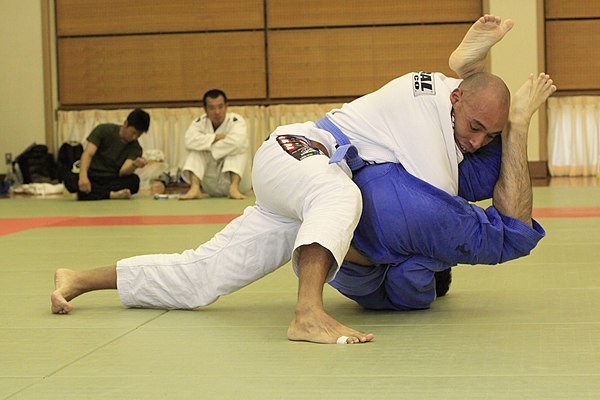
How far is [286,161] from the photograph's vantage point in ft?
9.64

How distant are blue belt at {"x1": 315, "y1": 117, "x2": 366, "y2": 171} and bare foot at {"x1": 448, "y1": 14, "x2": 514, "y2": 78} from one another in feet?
1.33

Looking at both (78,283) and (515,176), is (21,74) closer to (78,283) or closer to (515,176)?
(78,283)

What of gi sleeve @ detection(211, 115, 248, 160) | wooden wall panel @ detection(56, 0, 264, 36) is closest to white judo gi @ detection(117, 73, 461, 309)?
gi sleeve @ detection(211, 115, 248, 160)

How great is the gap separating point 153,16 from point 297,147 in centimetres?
938

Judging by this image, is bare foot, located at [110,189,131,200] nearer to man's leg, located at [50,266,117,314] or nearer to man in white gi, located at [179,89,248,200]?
man in white gi, located at [179,89,248,200]

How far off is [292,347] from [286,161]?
60 centimetres

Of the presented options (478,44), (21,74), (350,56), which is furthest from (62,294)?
(21,74)

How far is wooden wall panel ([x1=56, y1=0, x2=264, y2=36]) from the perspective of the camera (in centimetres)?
1185

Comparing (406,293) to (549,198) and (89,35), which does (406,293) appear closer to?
(549,198)

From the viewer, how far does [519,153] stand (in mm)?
2986

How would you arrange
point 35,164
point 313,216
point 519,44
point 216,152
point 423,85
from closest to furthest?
point 313,216 → point 423,85 → point 216,152 → point 519,44 → point 35,164

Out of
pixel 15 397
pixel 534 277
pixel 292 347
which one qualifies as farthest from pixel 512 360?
pixel 534 277

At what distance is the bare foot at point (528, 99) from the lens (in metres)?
2.99

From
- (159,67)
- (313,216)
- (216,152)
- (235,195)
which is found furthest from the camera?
(159,67)
